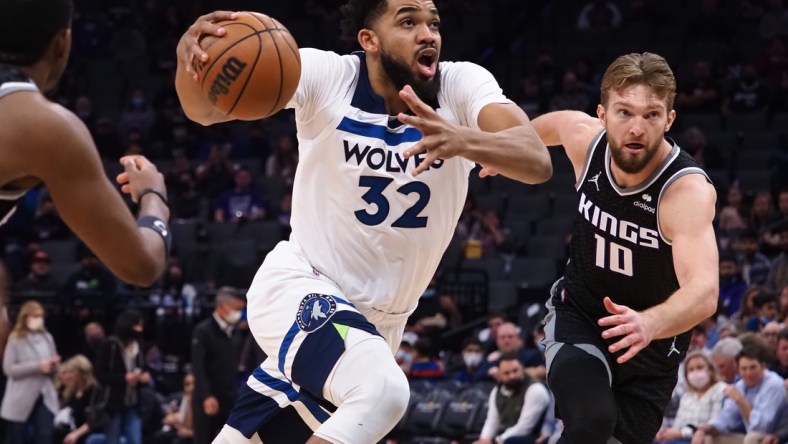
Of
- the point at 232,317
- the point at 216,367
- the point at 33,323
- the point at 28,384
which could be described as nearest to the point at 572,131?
the point at 232,317

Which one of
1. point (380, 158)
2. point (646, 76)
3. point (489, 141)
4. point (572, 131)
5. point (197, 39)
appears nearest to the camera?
point (489, 141)

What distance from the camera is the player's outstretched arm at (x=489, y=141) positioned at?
5.02 m

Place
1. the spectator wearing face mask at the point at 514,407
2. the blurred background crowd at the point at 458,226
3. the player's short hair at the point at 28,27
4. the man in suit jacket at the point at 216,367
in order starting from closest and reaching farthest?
1. the player's short hair at the point at 28,27
2. the spectator wearing face mask at the point at 514,407
3. the man in suit jacket at the point at 216,367
4. the blurred background crowd at the point at 458,226

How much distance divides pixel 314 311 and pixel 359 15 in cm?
147

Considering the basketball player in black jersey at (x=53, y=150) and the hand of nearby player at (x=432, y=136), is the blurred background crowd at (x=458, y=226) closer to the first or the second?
the hand of nearby player at (x=432, y=136)

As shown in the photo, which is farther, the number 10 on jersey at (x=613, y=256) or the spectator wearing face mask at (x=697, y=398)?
the spectator wearing face mask at (x=697, y=398)

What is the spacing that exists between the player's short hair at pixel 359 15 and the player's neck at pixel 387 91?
0.24m

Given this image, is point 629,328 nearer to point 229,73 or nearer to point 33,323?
point 229,73

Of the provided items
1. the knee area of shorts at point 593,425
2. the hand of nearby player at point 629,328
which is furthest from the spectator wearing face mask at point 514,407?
the hand of nearby player at point 629,328

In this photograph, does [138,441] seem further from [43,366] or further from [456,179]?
[456,179]

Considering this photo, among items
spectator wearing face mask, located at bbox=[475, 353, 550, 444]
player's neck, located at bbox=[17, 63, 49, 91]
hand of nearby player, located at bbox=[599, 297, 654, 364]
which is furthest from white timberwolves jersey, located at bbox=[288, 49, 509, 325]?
spectator wearing face mask, located at bbox=[475, 353, 550, 444]

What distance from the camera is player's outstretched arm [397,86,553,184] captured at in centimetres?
502

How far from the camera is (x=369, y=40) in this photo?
19.4 feet

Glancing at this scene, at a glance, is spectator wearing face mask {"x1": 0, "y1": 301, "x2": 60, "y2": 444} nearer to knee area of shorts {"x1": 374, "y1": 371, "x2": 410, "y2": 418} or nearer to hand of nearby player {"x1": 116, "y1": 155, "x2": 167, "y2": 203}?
knee area of shorts {"x1": 374, "y1": 371, "x2": 410, "y2": 418}
